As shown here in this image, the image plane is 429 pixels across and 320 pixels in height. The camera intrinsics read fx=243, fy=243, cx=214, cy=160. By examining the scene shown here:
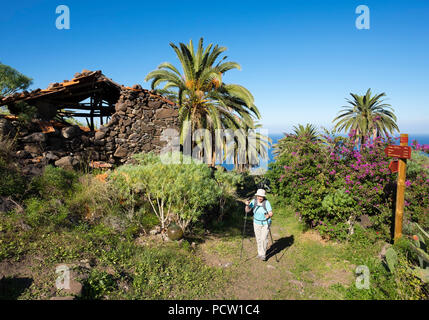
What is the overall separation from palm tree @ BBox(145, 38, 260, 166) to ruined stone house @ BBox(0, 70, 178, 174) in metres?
0.88

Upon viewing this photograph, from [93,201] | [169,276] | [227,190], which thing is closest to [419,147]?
[227,190]

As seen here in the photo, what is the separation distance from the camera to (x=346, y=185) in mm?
7305

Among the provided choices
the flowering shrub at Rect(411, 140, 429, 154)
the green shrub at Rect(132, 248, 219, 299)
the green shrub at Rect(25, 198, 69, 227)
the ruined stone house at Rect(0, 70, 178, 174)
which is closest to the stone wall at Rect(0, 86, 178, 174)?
the ruined stone house at Rect(0, 70, 178, 174)

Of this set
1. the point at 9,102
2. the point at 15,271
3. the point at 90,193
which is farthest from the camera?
the point at 9,102

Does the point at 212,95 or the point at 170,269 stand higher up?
the point at 212,95

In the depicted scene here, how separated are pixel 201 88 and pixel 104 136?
509cm

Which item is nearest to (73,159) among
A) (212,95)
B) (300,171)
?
(212,95)

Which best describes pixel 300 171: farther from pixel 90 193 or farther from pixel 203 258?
pixel 90 193

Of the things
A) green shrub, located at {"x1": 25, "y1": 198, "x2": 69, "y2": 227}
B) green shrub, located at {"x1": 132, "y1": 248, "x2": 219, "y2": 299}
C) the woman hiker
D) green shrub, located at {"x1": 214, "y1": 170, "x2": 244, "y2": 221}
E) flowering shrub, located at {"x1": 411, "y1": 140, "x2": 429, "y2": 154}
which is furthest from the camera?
green shrub, located at {"x1": 214, "y1": 170, "x2": 244, "y2": 221}

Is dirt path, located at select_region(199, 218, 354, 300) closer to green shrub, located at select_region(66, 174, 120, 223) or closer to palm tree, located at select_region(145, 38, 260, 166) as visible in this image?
green shrub, located at select_region(66, 174, 120, 223)

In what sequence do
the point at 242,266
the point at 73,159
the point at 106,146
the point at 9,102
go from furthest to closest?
1. the point at 106,146
2. the point at 73,159
3. the point at 9,102
4. the point at 242,266

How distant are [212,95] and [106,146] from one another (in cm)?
527

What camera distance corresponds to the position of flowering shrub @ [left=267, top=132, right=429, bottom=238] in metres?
6.92

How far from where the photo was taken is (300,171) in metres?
8.44
